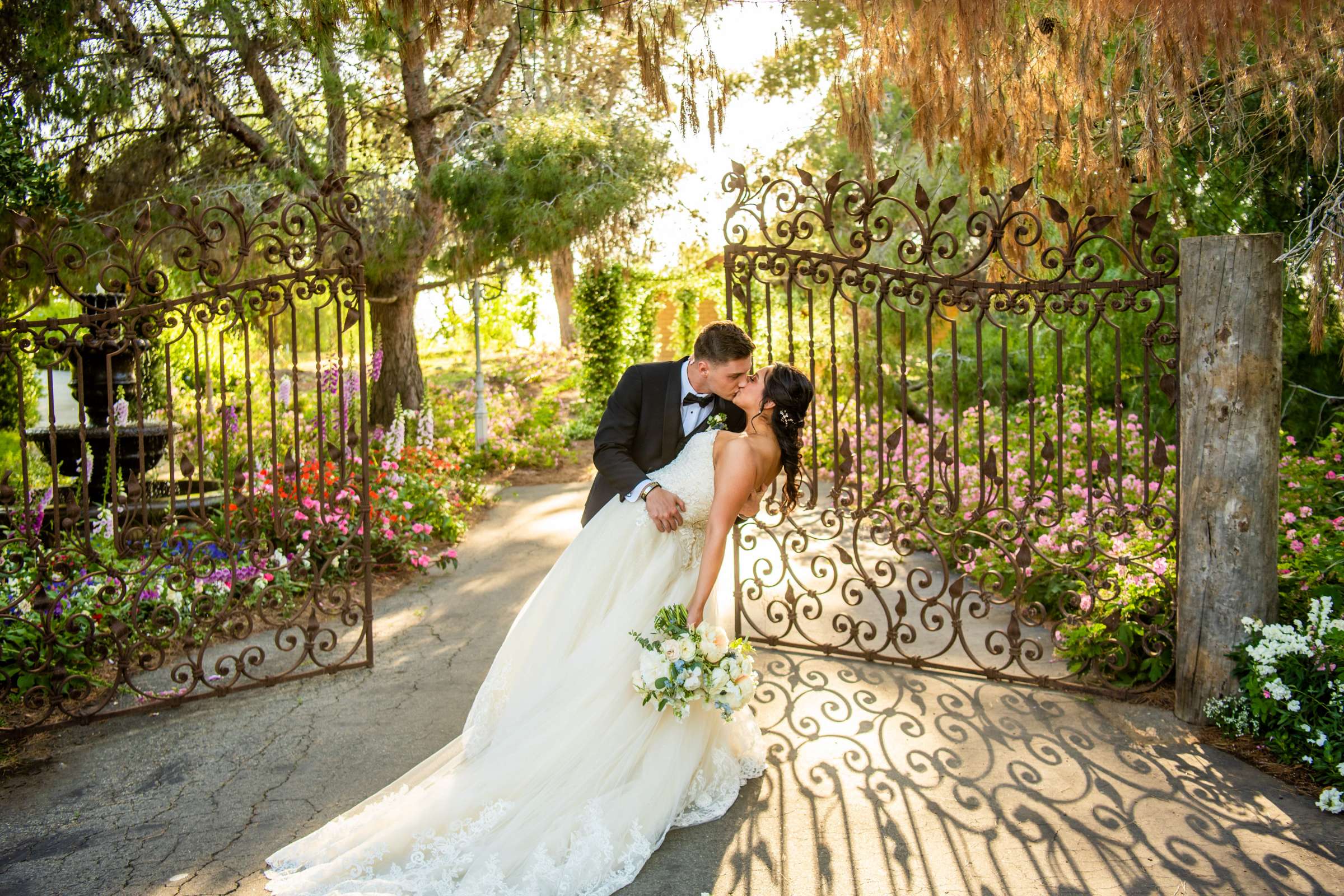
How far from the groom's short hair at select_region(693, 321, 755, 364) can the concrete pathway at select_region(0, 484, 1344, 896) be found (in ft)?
5.77

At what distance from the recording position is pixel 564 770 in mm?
3680

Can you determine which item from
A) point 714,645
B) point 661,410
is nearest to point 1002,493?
point 661,410

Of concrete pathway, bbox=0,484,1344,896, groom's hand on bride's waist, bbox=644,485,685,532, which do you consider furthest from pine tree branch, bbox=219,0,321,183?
groom's hand on bride's waist, bbox=644,485,685,532

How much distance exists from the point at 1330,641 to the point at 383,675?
4.65m

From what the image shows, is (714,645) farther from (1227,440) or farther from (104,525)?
(104,525)

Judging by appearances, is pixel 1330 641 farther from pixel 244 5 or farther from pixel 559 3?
pixel 244 5

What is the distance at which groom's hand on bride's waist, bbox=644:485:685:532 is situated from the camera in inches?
159

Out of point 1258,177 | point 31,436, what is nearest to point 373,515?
point 31,436

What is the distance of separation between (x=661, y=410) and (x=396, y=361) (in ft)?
27.6

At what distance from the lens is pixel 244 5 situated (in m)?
9.05

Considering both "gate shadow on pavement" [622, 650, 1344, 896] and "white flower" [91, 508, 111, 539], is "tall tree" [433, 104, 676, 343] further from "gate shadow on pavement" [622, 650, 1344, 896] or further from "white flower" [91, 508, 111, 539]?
"gate shadow on pavement" [622, 650, 1344, 896]

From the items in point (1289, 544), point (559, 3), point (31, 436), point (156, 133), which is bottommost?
point (1289, 544)

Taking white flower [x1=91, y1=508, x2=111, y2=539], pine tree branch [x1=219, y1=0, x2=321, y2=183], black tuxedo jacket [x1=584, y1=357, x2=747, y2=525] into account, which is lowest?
white flower [x1=91, y1=508, x2=111, y2=539]

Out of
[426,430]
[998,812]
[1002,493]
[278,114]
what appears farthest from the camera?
[278,114]
